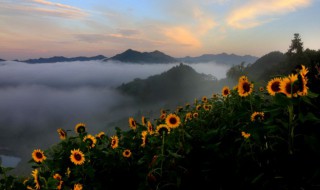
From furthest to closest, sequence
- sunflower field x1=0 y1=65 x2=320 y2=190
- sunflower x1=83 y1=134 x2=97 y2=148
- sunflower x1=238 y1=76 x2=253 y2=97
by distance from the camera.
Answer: sunflower x1=83 y1=134 x2=97 y2=148 < sunflower x1=238 y1=76 x2=253 y2=97 < sunflower field x1=0 y1=65 x2=320 y2=190

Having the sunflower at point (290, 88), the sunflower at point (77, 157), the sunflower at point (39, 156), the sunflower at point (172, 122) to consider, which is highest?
the sunflower at point (290, 88)

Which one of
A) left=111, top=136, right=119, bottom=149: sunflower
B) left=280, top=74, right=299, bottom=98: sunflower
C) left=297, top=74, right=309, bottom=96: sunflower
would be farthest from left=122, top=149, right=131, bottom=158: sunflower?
left=297, top=74, right=309, bottom=96: sunflower

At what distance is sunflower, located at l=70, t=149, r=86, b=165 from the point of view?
470cm

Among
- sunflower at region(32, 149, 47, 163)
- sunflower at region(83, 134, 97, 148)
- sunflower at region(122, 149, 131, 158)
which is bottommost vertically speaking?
sunflower at region(32, 149, 47, 163)

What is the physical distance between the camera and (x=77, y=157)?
477 centimetres

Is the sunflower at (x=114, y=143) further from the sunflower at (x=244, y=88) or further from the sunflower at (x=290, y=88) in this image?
the sunflower at (x=290, y=88)

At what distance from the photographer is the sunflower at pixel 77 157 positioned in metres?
4.70

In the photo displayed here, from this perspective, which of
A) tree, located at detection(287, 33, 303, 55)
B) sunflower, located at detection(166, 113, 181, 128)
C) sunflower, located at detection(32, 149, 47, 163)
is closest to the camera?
sunflower, located at detection(166, 113, 181, 128)

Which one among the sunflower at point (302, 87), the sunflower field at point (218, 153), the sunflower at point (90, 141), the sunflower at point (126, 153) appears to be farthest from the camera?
the sunflower at point (90, 141)

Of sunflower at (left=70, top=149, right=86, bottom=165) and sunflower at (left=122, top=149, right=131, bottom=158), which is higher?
sunflower at (left=122, top=149, right=131, bottom=158)

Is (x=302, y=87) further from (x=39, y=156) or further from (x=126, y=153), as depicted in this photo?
(x=39, y=156)

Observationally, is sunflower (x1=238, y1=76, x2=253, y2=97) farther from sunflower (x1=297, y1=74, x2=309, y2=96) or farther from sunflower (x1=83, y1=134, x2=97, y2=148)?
sunflower (x1=83, y1=134, x2=97, y2=148)

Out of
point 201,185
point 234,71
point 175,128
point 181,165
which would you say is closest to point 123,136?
point 175,128

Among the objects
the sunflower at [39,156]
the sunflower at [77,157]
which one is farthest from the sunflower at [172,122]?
the sunflower at [39,156]
